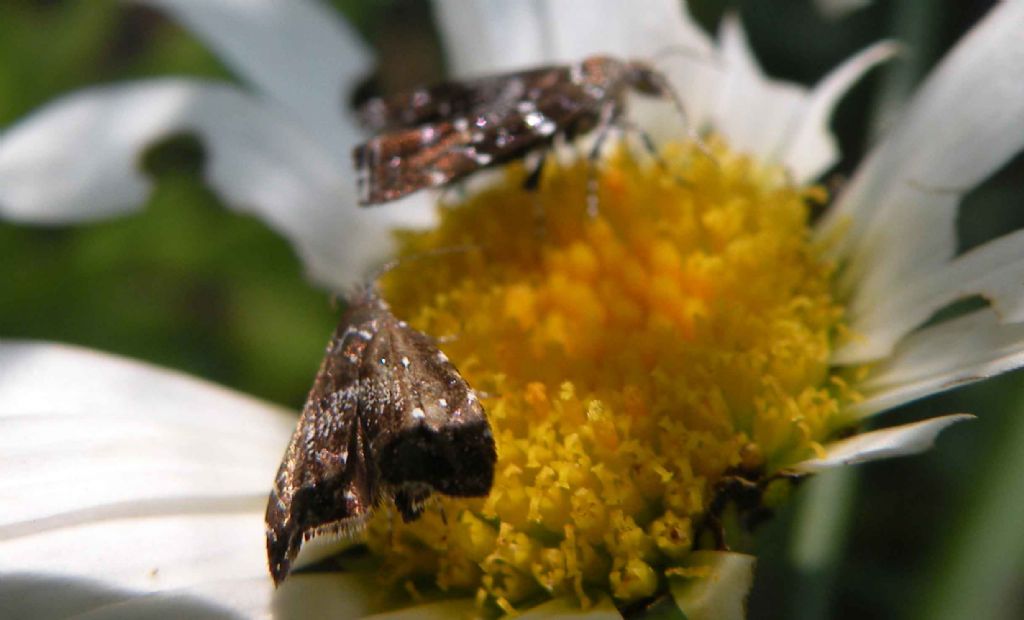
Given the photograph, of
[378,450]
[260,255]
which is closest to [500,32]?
[260,255]

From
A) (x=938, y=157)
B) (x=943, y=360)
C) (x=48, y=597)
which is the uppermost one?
(x=938, y=157)

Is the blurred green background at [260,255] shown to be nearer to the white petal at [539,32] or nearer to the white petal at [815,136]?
the white petal at [815,136]

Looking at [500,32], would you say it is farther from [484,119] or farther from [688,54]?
[484,119]

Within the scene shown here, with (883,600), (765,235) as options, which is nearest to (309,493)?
(765,235)

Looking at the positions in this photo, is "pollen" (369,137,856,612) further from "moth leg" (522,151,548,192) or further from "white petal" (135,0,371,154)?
"white petal" (135,0,371,154)

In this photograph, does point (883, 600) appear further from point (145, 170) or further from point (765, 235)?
point (145, 170)

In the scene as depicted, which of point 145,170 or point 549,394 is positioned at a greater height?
point 145,170

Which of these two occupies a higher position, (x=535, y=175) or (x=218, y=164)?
(x=218, y=164)

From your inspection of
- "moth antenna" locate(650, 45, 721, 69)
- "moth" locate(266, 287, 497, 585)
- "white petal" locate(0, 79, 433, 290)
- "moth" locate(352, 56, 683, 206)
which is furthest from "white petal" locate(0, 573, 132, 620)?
"moth antenna" locate(650, 45, 721, 69)
